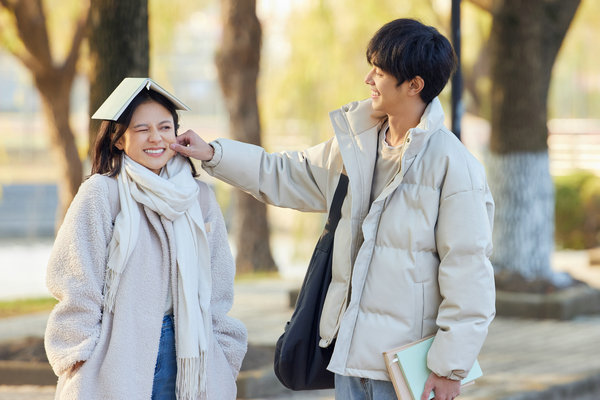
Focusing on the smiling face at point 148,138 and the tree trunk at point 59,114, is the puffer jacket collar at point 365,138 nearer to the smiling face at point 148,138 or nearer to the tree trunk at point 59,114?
the smiling face at point 148,138

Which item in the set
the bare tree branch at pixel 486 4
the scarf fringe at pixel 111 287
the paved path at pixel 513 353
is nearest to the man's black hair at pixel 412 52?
the scarf fringe at pixel 111 287

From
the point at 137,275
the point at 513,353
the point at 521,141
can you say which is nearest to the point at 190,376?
the point at 137,275

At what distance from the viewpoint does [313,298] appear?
3.37 metres

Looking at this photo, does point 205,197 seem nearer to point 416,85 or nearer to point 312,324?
point 312,324

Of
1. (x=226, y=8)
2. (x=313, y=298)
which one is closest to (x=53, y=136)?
(x=226, y=8)

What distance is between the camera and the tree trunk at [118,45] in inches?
232

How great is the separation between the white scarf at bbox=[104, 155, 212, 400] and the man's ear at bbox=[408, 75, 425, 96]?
79cm

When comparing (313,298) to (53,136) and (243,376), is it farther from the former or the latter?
(53,136)

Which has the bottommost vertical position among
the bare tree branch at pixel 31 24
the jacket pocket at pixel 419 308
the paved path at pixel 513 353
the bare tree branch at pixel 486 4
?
the paved path at pixel 513 353

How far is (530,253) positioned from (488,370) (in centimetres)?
262

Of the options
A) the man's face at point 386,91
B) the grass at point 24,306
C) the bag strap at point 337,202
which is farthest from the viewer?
the grass at point 24,306

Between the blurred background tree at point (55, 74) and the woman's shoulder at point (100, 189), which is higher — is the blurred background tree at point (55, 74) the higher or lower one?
the higher one

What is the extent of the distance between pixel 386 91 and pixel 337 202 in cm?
46

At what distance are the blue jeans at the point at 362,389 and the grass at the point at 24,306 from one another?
6450 millimetres
